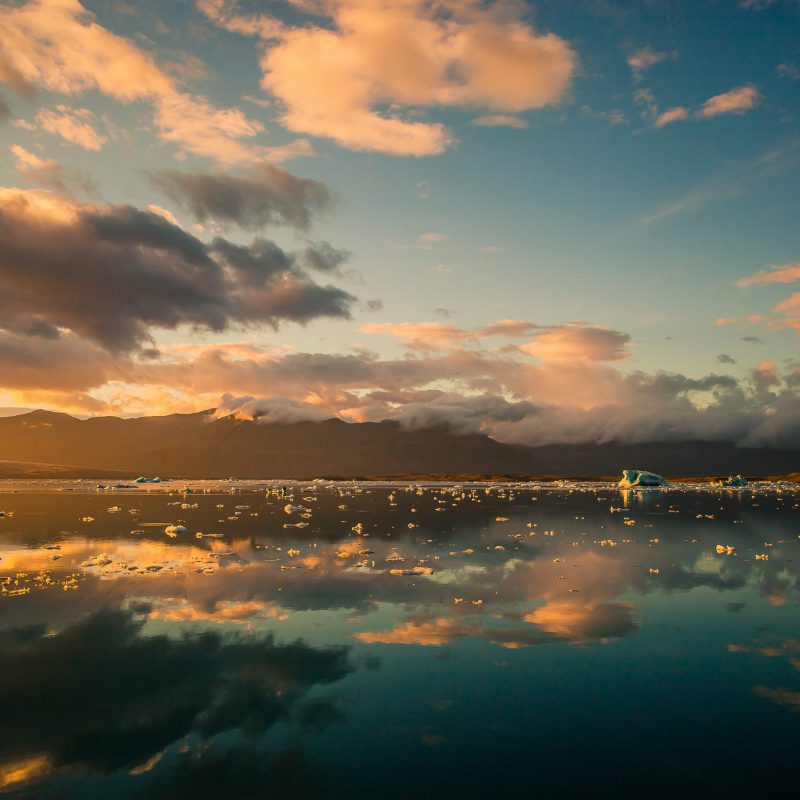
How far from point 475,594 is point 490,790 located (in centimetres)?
1244

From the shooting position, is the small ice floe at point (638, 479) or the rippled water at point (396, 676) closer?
the rippled water at point (396, 676)

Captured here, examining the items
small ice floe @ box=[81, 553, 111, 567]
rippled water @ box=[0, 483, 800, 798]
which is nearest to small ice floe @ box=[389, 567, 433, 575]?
rippled water @ box=[0, 483, 800, 798]

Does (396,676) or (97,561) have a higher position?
(396,676)

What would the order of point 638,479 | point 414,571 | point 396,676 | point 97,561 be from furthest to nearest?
1. point 638,479
2. point 97,561
3. point 414,571
4. point 396,676

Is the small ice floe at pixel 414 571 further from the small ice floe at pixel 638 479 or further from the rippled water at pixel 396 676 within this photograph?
the small ice floe at pixel 638 479

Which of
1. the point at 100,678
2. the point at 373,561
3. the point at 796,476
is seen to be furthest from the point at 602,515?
the point at 796,476

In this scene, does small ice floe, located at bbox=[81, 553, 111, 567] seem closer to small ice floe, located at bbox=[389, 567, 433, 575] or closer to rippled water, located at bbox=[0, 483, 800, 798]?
rippled water, located at bbox=[0, 483, 800, 798]

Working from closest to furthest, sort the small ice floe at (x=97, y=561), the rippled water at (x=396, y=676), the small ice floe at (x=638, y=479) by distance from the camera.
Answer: the rippled water at (x=396, y=676) < the small ice floe at (x=97, y=561) < the small ice floe at (x=638, y=479)

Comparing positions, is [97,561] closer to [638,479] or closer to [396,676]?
[396,676]

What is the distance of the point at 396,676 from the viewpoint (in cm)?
1299

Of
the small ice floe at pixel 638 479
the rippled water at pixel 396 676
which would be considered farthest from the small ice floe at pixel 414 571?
the small ice floe at pixel 638 479

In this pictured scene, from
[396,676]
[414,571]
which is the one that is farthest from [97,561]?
[396,676]

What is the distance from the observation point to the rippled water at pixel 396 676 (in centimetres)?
905

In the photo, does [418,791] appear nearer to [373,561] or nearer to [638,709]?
[638,709]
